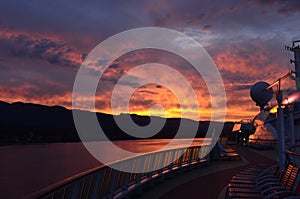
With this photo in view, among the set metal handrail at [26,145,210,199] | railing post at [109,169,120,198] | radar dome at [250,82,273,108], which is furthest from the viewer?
radar dome at [250,82,273,108]

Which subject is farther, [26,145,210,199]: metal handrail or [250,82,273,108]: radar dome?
[250,82,273,108]: radar dome

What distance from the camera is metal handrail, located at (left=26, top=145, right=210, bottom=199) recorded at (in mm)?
4133

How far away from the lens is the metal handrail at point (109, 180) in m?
4.13

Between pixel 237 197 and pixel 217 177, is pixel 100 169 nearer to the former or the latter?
pixel 237 197

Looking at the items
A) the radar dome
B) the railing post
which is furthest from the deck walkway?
the radar dome

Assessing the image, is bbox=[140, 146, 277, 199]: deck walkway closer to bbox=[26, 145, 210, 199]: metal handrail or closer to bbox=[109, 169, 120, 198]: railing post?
bbox=[26, 145, 210, 199]: metal handrail

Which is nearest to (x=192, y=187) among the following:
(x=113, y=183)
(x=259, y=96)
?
(x=113, y=183)

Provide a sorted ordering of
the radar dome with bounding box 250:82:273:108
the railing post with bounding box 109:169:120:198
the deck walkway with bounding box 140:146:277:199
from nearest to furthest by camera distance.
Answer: the railing post with bounding box 109:169:120:198
the deck walkway with bounding box 140:146:277:199
the radar dome with bounding box 250:82:273:108

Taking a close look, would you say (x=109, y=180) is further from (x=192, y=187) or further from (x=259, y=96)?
(x=259, y=96)

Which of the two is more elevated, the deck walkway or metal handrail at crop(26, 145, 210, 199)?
metal handrail at crop(26, 145, 210, 199)

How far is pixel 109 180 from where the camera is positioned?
675cm

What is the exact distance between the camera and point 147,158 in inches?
387

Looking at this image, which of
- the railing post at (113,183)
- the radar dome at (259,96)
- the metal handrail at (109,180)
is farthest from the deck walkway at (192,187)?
the radar dome at (259,96)

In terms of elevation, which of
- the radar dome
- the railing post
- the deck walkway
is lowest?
the deck walkway
